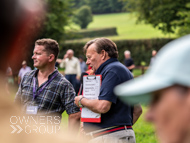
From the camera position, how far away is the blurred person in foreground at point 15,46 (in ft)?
2.55

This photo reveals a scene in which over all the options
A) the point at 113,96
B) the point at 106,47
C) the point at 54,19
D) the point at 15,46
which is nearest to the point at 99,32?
the point at 54,19

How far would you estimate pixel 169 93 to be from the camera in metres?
0.84

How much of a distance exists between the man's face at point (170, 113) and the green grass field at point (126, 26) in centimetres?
5319

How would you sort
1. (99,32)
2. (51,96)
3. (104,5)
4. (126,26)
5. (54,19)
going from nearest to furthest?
(51,96)
(54,19)
(99,32)
(126,26)
(104,5)

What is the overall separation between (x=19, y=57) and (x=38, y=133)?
234mm

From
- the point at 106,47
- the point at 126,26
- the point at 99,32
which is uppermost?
the point at 106,47

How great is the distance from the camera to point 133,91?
0.90 m

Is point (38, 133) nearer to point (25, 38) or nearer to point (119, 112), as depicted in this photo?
point (25, 38)

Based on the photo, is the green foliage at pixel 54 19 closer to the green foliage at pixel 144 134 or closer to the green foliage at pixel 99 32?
the green foliage at pixel 144 134

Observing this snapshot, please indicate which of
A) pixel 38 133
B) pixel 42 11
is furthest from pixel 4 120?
pixel 42 11

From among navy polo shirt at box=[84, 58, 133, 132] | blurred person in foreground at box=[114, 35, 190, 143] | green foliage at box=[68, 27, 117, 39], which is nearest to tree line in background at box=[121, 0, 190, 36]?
green foliage at box=[68, 27, 117, 39]

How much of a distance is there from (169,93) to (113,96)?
2663 millimetres

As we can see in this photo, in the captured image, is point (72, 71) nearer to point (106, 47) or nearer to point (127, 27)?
point (106, 47)

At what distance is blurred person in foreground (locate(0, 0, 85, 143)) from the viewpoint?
777 millimetres
